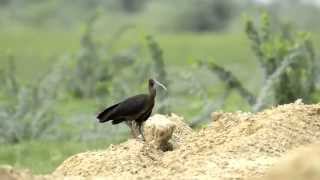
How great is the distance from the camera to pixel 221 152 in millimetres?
8078

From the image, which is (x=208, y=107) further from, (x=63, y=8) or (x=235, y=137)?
(x=63, y=8)

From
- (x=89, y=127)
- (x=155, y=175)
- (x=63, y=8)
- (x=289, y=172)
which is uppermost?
(x=289, y=172)

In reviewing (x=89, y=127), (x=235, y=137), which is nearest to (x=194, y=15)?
(x=89, y=127)

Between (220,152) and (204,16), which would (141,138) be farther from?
(204,16)

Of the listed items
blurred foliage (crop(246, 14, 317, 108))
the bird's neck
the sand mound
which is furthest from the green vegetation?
the sand mound

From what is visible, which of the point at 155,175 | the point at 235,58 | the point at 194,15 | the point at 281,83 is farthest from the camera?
the point at 194,15

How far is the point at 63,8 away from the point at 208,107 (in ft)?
133

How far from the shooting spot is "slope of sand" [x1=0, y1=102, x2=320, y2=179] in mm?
7634

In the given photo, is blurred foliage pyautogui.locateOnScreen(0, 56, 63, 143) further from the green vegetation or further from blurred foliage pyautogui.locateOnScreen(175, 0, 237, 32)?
blurred foliage pyautogui.locateOnScreen(175, 0, 237, 32)

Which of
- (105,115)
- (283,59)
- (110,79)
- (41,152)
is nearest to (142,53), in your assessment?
(110,79)

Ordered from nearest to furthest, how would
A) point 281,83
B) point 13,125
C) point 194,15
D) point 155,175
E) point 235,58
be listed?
point 155,175, point 281,83, point 13,125, point 235,58, point 194,15

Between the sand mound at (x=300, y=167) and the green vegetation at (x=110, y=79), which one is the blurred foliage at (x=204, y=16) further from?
the sand mound at (x=300, y=167)

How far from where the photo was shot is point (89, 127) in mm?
18672

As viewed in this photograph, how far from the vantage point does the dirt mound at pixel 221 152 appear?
7648 mm
